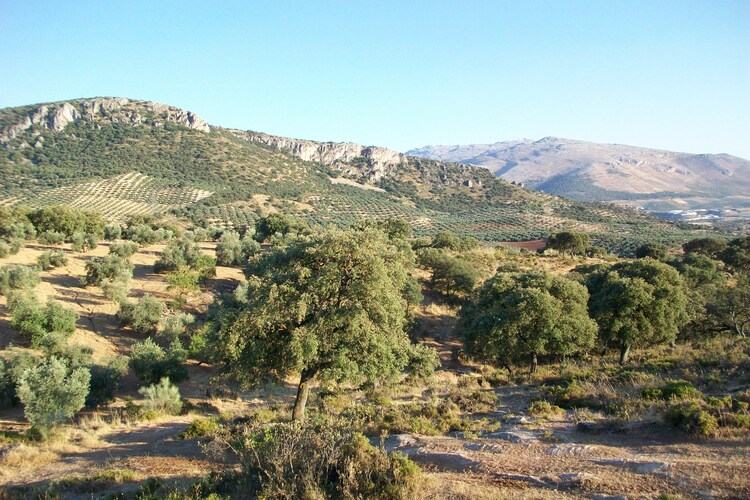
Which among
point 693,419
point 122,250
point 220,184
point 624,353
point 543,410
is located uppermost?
point 220,184

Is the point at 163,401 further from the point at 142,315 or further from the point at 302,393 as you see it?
the point at 142,315

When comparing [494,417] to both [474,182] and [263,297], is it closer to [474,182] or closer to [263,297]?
[263,297]

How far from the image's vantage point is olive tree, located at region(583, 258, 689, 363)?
75.7 feet

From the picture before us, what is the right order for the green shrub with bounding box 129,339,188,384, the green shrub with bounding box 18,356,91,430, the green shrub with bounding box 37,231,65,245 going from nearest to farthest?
the green shrub with bounding box 18,356,91,430
the green shrub with bounding box 129,339,188,384
the green shrub with bounding box 37,231,65,245

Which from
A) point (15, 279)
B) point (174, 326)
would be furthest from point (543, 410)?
point (15, 279)

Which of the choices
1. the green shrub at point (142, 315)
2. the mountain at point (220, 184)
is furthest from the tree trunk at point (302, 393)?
the mountain at point (220, 184)

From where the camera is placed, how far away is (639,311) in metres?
23.6

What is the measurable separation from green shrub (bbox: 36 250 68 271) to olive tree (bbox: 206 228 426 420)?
2371cm

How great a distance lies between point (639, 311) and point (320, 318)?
20018mm

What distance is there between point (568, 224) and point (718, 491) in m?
117

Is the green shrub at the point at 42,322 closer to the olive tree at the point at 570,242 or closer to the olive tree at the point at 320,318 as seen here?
the olive tree at the point at 320,318

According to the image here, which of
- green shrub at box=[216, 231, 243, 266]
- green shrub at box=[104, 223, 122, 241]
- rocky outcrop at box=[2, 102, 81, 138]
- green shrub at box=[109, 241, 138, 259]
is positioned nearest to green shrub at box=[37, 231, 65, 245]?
green shrub at box=[109, 241, 138, 259]

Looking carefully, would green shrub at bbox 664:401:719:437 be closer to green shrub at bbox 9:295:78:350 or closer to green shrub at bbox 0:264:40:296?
green shrub at bbox 9:295:78:350

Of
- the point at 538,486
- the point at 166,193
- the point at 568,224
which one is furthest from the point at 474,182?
the point at 538,486
